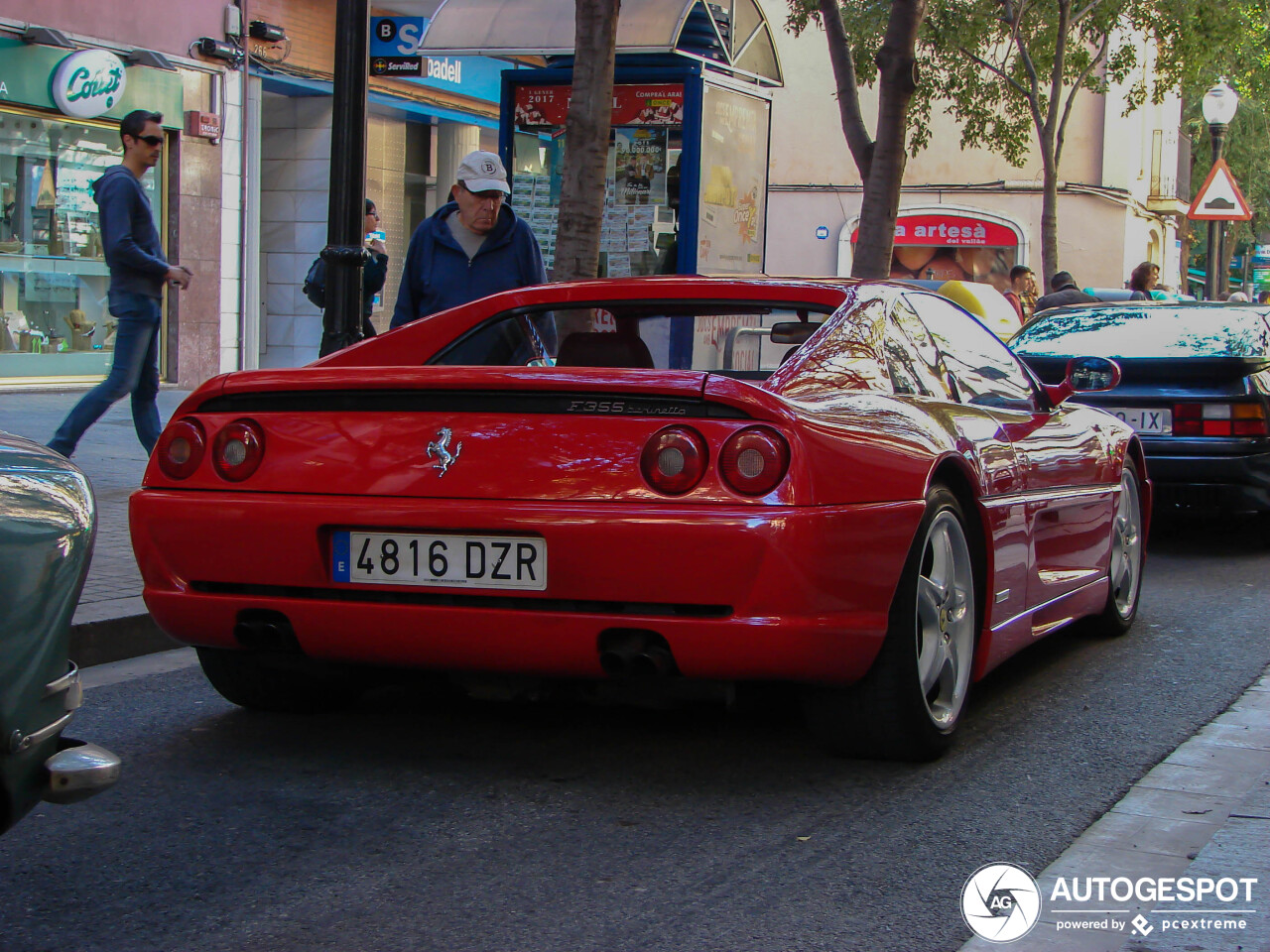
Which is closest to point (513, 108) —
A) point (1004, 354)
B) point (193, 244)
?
point (193, 244)

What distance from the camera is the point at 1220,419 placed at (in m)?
8.56

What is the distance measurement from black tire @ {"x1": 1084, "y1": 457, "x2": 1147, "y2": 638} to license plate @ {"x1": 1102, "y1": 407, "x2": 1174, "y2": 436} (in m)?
2.13

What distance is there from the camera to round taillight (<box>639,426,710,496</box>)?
12.0 ft

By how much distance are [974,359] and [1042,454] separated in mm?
374

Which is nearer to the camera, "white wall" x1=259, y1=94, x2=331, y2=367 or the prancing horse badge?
the prancing horse badge

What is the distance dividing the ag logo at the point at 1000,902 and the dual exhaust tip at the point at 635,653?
84 cm

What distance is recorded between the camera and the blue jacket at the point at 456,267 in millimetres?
7457

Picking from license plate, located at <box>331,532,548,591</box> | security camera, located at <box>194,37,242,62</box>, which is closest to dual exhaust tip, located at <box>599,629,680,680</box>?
license plate, located at <box>331,532,548,591</box>

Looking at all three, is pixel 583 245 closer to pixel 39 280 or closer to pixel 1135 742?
pixel 1135 742

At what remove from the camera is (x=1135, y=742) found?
4.48 meters

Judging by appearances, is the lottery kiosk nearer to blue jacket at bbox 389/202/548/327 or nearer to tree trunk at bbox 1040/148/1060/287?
blue jacket at bbox 389/202/548/327

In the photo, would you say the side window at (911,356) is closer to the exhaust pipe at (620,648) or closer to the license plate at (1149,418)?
the exhaust pipe at (620,648)

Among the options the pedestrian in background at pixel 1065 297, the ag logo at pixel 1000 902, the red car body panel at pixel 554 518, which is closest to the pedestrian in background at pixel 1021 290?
the pedestrian in background at pixel 1065 297

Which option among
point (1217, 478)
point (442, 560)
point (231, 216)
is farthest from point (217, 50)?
point (442, 560)
